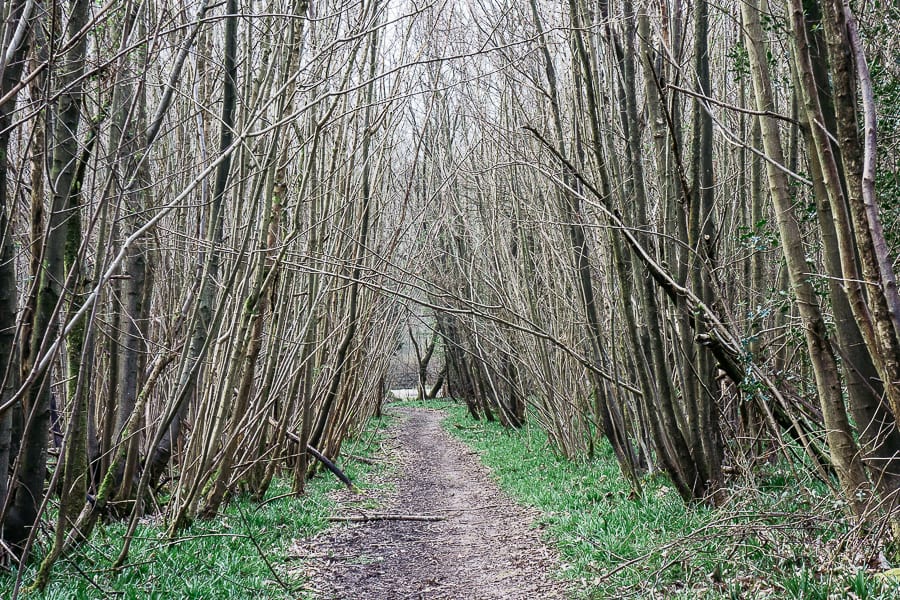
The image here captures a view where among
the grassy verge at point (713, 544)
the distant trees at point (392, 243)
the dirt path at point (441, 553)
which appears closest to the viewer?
the distant trees at point (392, 243)

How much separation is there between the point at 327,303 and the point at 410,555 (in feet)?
11.1

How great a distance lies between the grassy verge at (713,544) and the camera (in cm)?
345

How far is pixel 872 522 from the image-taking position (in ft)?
11.3

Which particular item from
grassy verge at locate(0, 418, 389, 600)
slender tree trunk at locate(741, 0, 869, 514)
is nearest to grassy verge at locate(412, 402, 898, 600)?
slender tree trunk at locate(741, 0, 869, 514)

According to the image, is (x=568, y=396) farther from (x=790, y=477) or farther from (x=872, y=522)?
(x=872, y=522)

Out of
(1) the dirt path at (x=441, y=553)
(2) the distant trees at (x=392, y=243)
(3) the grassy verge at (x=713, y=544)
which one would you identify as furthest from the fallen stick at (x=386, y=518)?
(3) the grassy verge at (x=713, y=544)

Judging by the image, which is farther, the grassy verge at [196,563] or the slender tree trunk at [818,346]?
the grassy verge at [196,563]

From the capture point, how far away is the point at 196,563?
4773mm

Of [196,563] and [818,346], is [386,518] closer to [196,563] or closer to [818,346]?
[196,563]

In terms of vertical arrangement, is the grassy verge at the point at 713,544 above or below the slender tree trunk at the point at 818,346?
below

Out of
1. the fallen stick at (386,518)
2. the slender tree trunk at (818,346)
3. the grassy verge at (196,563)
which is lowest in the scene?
the fallen stick at (386,518)

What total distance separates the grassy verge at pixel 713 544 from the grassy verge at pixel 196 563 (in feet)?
6.95

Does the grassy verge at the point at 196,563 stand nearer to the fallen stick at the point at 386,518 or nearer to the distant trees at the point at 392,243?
the distant trees at the point at 392,243

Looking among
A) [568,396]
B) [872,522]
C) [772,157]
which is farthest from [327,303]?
[872,522]
